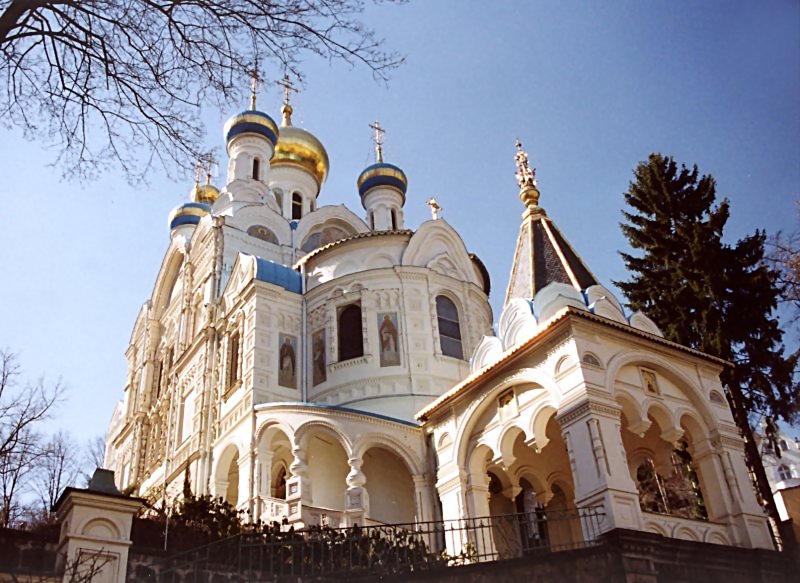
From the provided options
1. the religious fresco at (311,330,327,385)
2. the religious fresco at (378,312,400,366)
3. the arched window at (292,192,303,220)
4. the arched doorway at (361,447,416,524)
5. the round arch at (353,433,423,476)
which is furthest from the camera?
the arched window at (292,192,303,220)

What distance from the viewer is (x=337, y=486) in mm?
17328

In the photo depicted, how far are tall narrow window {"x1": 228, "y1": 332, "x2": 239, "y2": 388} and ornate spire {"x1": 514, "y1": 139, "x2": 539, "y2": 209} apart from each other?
875 centimetres

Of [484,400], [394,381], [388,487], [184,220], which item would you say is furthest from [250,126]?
[484,400]

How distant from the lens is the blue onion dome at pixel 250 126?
27.7m

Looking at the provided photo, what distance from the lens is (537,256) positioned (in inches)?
598

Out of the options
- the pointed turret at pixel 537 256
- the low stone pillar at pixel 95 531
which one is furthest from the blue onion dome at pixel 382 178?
the low stone pillar at pixel 95 531

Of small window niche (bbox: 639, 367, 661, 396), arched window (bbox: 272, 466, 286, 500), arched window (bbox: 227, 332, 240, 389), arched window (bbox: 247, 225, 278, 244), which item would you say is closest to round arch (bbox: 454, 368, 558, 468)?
small window niche (bbox: 639, 367, 661, 396)

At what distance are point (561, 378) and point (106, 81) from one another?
782 centimetres

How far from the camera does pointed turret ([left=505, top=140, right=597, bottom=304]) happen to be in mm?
14500

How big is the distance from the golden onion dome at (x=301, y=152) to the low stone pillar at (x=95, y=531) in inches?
950

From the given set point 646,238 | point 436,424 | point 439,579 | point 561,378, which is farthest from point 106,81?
point 646,238

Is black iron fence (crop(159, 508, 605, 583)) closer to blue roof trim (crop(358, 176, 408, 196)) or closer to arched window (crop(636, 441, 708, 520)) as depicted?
arched window (crop(636, 441, 708, 520))

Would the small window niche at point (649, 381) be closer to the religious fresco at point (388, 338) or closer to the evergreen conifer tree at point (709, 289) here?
the evergreen conifer tree at point (709, 289)

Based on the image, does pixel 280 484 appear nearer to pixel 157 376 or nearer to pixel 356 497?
pixel 356 497
